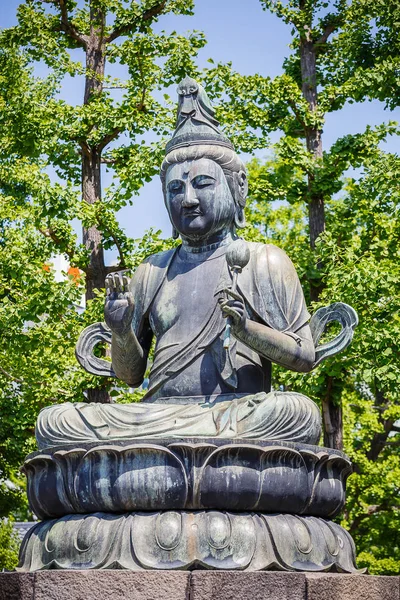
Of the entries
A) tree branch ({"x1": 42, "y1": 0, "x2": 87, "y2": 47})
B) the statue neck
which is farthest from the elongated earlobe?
tree branch ({"x1": 42, "y1": 0, "x2": 87, "y2": 47})

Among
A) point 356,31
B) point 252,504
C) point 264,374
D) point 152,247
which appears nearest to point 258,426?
point 252,504

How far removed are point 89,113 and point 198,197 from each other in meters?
9.17

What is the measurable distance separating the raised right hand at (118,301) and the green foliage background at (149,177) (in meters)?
7.44

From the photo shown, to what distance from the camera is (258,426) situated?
6613 millimetres

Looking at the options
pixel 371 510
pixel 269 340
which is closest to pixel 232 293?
pixel 269 340

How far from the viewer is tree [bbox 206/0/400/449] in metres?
16.6

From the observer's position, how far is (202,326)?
7.61m

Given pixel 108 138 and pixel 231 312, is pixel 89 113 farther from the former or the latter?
pixel 231 312

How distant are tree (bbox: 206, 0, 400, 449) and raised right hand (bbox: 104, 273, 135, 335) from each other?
28.4 ft

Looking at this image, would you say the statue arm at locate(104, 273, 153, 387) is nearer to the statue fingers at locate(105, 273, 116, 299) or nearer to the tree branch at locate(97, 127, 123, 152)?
the statue fingers at locate(105, 273, 116, 299)

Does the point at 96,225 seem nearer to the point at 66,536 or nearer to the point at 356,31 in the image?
the point at 356,31

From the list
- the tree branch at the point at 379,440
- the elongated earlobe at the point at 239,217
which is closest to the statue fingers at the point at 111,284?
the elongated earlobe at the point at 239,217

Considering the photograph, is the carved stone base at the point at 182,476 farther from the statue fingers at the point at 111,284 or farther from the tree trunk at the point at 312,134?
the tree trunk at the point at 312,134

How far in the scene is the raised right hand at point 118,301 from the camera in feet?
23.6
